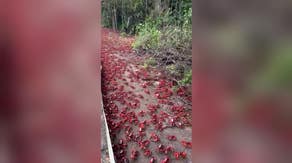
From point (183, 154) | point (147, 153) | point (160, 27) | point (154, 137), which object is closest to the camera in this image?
point (183, 154)

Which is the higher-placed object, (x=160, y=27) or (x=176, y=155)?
A: (x=160, y=27)

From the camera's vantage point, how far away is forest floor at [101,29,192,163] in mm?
2504

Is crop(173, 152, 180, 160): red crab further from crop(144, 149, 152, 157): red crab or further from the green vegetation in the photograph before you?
the green vegetation

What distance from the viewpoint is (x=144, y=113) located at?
307cm

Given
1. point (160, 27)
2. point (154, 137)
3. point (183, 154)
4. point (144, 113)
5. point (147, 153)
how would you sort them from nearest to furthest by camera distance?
Answer: point (183, 154) < point (147, 153) < point (154, 137) < point (144, 113) < point (160, 27)

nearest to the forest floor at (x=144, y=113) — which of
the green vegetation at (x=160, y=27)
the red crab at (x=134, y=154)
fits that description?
the red crab at (x=134, y=154)

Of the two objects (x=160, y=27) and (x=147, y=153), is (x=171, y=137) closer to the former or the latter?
(x=147, y=153)

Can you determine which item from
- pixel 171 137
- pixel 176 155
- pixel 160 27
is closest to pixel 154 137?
pixel 171 137

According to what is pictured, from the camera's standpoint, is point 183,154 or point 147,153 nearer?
point 183,154

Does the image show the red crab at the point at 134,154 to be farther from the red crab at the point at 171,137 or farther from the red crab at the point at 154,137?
A: the red crab at the point at 171,137

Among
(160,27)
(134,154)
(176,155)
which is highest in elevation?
(160,27)

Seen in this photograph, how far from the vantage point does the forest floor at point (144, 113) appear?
250 cm

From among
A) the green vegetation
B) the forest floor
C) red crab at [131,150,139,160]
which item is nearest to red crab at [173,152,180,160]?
the forest floor
